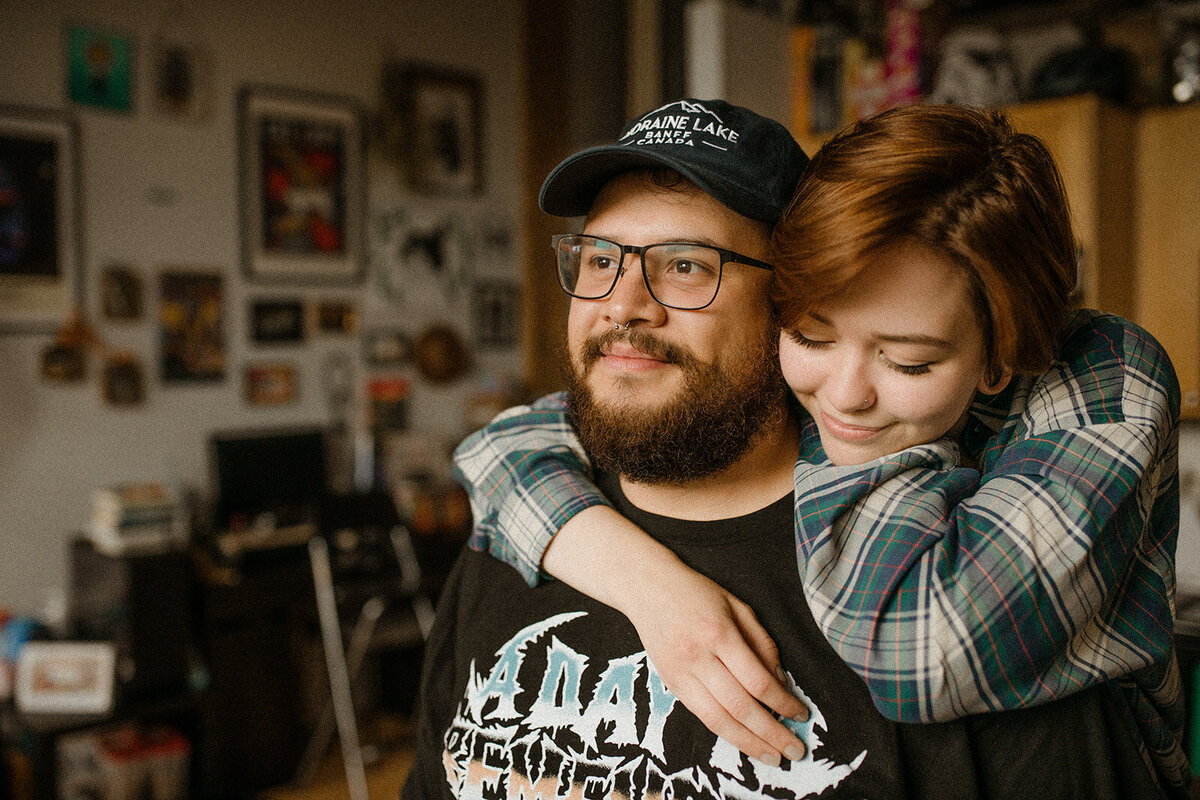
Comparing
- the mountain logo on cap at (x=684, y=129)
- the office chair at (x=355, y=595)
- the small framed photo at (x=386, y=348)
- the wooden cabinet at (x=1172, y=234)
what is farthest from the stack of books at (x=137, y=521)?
the wooden cabinet at (x=1172, y=234)

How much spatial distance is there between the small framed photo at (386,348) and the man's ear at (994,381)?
3.58 metres

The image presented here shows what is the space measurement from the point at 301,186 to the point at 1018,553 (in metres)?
3.73

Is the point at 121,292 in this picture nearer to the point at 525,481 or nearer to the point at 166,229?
the point at 166,229

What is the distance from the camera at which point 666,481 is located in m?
1.20

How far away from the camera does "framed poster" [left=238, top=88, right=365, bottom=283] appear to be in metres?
3.84

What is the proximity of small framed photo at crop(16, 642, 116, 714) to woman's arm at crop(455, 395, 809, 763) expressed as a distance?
218 centimetres

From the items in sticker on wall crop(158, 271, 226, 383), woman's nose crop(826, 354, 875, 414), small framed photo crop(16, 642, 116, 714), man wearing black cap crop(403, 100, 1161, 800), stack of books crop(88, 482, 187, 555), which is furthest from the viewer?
sticker on wall crop(158, 271, 226, 383)

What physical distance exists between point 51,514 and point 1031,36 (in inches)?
148

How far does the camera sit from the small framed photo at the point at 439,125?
4.25 meters

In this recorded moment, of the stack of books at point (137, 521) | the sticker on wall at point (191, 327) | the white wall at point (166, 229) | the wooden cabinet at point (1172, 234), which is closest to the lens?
the wooden cabinet at point (1172, 234)

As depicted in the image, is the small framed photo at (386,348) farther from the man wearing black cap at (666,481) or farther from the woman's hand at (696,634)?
the woman's hand at (696,634)

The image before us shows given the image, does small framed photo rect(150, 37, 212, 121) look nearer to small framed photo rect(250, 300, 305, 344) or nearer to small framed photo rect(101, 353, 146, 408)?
small framed photo rect(250, 300, 305, 344)

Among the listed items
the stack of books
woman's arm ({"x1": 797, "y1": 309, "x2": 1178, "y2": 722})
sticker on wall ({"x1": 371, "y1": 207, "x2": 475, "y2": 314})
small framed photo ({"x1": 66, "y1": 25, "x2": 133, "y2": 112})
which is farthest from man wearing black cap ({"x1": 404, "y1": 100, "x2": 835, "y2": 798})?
sticker on wall ({"x1": 371, "y1": 207, "x2": 475, "y2": 314})

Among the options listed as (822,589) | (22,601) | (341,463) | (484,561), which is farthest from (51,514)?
(822,589)
